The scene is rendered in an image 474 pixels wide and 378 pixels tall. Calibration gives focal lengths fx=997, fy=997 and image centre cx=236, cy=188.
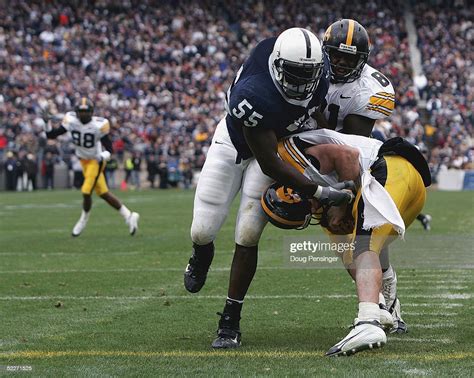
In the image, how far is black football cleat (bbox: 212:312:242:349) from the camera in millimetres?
4855

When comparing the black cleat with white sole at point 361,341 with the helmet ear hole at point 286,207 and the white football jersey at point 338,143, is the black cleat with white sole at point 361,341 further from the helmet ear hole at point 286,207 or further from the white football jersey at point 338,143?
the white football jersey at point 338,143

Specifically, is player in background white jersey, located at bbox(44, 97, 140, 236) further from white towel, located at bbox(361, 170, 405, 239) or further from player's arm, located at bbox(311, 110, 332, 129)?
white towel, located at bbox(361, 170, 405, 239)

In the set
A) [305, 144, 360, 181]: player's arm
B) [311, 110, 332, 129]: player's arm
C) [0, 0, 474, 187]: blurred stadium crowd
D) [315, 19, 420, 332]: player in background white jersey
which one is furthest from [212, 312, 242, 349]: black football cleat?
[0, 0, 474, 187]: blurred stadium crowd

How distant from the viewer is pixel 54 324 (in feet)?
18.2

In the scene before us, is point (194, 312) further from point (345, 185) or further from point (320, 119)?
point (345, 185)

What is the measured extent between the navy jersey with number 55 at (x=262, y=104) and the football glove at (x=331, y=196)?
387 millimetres

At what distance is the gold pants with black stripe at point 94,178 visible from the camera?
11.8m

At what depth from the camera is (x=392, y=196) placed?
15.6ft

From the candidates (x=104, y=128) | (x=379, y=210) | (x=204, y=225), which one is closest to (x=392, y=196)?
(x=379, y=210)

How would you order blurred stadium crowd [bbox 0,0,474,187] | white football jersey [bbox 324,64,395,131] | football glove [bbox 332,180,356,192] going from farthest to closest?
1. blurred stadium crowd [bbox 0,0,474,187]
2. white football jersey [bbox 324,64,395,131]
3. football glove [bbox 332,180,356,192]

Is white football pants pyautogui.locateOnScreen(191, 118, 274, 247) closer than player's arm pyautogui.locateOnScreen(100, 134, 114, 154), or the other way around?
white football pants pyautogui.locateOnScreen(191, 118, 274, 247)

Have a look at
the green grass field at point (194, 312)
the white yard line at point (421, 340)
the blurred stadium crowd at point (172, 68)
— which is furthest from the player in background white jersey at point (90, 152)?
the blurred stadium crowd at point (172, 68)

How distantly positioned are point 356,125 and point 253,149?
845 mm

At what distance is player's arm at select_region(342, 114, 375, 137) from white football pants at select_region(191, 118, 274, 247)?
0.60m
